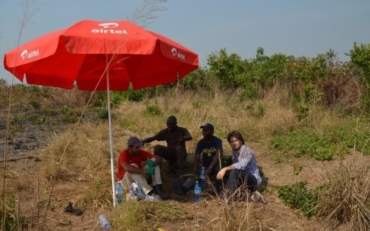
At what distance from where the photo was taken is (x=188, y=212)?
18.4 ft

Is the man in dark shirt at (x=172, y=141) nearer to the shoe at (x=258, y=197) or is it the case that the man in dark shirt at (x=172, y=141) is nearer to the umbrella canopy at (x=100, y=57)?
the umbrella canopy at (x=100, y=57)

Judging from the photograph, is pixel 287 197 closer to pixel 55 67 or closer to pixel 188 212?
pixel 188 212

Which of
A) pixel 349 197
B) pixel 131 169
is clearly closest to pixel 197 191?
pixel 131 169

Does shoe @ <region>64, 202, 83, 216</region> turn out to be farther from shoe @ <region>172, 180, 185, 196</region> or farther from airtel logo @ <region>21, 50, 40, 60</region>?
airtel logo @ <region>21, 50, 40, 60</region>

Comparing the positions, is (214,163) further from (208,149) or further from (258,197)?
(258,197)

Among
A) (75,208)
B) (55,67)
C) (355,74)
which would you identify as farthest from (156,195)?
(355,74)

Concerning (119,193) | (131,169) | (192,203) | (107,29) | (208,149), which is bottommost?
(192,203)

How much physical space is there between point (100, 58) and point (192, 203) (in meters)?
2.40

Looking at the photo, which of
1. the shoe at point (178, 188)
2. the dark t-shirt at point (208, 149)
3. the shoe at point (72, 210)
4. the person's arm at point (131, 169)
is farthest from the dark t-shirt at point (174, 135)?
the shoe at point (72, 210)

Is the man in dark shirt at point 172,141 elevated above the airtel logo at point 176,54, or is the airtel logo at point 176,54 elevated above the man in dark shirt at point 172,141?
the airtel logo at point 176,54

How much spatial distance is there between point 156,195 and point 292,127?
15.8ft

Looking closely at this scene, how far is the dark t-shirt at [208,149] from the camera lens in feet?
22.7

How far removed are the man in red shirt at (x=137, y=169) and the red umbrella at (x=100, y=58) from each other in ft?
1.66

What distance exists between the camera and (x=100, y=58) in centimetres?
617
